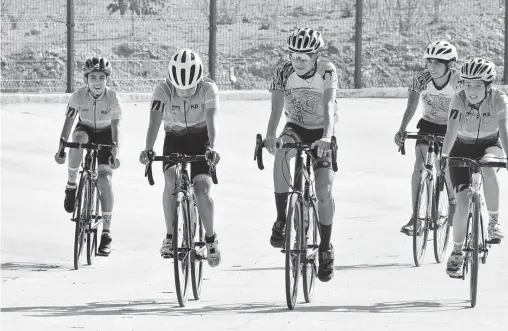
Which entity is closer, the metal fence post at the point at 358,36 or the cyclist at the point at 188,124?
the cyclist at the point at 188,124

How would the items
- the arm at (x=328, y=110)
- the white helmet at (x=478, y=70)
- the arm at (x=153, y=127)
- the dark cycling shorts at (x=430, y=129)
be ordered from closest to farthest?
the arm at (x=328, y=110) → the arm at (x=153, y=127) → the white helmet at (x=478, y=70) → the dark cycling shorts at (x=430, y=129)

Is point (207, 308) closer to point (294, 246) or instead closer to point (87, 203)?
point (294, 246)

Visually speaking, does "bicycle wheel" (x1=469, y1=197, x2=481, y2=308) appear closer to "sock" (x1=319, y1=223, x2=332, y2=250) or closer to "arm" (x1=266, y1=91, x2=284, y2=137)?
"sock" (x1=319, y1=223, x2=332, y2=250)

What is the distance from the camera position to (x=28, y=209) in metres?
14.8

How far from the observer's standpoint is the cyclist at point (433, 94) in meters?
12.5

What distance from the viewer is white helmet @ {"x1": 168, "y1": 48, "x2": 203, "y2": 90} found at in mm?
10281

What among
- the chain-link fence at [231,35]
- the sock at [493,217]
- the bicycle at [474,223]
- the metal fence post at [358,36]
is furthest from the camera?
the metal fence post at [358,36]

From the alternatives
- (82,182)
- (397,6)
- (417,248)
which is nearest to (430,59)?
(417,248)

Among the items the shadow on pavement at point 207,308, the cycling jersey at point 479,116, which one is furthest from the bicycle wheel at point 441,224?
the shadow on pavement at point 207,308

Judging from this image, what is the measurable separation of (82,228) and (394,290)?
3006 millimetres

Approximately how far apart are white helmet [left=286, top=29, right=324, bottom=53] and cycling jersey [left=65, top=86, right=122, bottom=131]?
2.65 metres

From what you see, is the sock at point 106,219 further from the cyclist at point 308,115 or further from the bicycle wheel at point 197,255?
the cyclist at point 308,115

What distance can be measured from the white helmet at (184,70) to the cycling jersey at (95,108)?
2.17 metres

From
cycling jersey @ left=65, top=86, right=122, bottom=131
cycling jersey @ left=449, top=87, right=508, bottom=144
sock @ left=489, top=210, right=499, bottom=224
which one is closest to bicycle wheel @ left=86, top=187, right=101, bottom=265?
cycling jersey @ left=65, top=86, right=122, bottom=131
